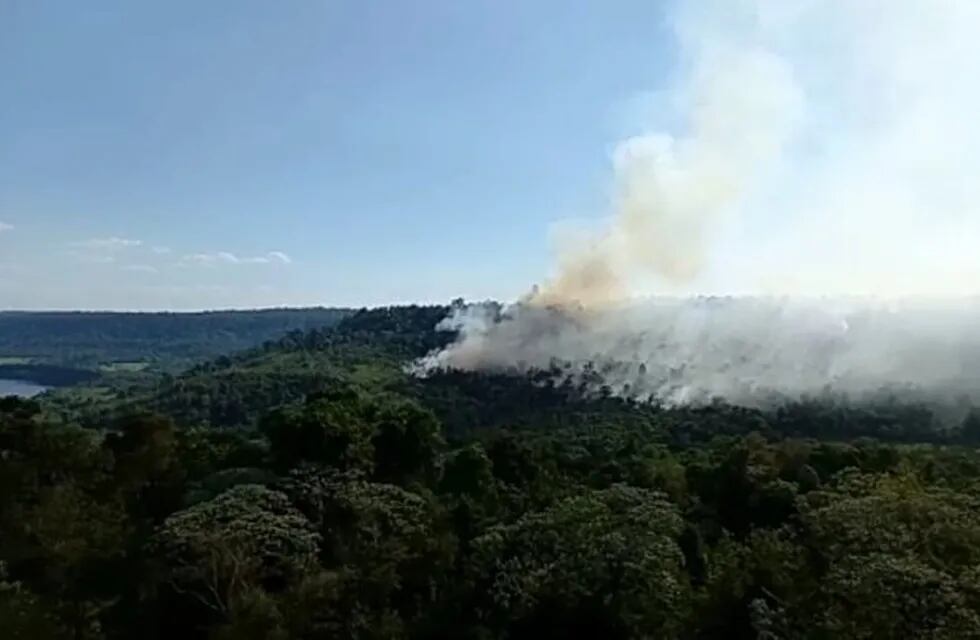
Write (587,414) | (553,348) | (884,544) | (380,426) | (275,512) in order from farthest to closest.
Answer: (553,348) < (587,414) < (380,426) < (275,512) < (884,544)

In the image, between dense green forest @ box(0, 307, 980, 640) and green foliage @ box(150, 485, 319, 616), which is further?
green foliage @ box(150, 485, 319, 616)

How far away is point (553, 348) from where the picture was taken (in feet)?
497

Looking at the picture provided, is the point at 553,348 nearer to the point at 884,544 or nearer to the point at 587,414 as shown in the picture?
the point at 587,414

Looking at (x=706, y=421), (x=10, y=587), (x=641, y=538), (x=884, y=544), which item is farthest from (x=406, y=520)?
(x=706, y=421)

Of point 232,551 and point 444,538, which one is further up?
point 232,551

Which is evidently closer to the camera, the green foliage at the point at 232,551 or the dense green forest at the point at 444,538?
the dense green forest at the point at 444,538

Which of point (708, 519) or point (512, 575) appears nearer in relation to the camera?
point (512, 575)

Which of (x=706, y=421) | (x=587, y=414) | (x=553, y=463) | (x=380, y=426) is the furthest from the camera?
(x=587, y=414)

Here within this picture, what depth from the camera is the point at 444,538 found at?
119 feet

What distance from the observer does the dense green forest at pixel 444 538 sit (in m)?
24.9

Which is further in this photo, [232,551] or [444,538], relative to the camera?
[444,538]

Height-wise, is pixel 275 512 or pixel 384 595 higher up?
pixel 275 512

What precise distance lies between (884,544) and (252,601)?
1656cm

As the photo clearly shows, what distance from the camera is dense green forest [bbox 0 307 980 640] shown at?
24938mm
